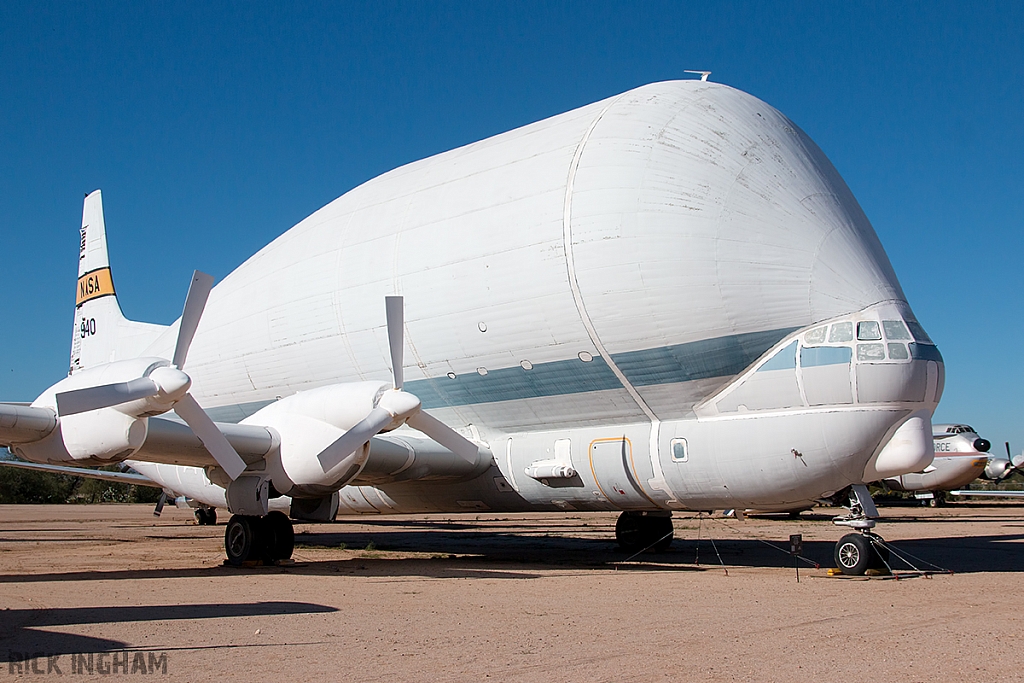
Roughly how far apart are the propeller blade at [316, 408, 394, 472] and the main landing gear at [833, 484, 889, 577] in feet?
21.0

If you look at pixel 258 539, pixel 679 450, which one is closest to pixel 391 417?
pixel 258 539

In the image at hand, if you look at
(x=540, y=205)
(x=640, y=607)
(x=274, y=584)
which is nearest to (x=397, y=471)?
(x=274, y=584)

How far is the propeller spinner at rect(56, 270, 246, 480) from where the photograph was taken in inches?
417

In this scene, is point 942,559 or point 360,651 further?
point 942,559

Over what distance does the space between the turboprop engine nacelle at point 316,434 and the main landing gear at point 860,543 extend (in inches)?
266

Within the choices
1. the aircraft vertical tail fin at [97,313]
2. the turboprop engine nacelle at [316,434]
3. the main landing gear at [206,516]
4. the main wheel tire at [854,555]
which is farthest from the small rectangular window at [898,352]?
the main landing gear at [206,516]

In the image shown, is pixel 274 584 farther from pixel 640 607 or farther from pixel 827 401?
pixel 827 401

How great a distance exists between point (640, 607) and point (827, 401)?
416 centimetres

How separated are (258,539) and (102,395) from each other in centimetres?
443

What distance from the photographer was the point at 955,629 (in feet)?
25.8

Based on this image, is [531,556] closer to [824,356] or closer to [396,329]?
[396,329]

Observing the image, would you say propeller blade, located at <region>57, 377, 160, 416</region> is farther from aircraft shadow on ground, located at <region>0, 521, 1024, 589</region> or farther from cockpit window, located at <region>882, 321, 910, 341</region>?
cockpit window, located at <region>882, 321, 910, 341</region>

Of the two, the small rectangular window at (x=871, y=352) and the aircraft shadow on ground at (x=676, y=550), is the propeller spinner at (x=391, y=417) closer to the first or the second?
the aircraft shadow on ground at (x=676, y=550)

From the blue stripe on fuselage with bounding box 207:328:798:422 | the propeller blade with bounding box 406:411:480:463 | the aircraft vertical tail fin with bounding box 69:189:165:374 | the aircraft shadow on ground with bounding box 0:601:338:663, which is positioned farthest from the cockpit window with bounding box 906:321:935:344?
the aircraft vertical tail fin with bounding box 69:189:165:374
